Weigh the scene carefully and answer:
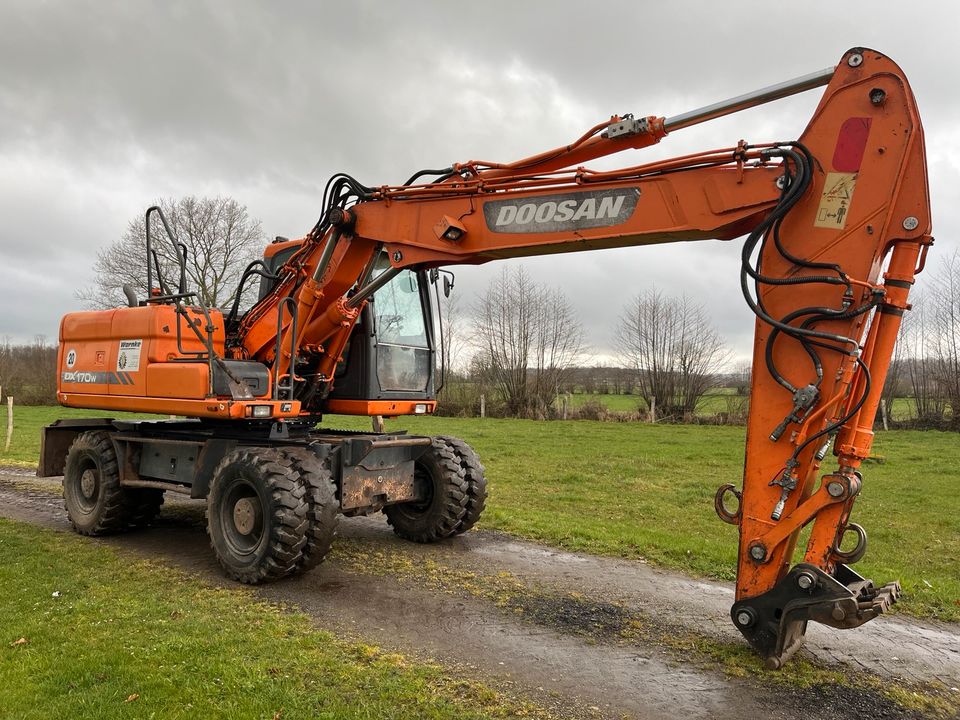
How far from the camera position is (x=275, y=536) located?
5824 millimetres

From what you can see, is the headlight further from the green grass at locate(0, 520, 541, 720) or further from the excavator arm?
the excavator arm

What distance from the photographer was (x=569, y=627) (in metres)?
5.12

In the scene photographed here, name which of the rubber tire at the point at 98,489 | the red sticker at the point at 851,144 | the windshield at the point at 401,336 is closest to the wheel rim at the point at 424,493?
the windshield at the point at 401,336

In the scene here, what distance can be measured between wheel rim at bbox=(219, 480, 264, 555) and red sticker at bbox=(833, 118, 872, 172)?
203 inches

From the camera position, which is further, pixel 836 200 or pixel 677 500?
pixel 677 500

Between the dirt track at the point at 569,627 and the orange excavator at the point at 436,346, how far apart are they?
403 mm

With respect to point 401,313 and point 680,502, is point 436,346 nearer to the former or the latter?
point 401,313

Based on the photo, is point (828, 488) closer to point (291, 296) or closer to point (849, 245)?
point (849, 245)

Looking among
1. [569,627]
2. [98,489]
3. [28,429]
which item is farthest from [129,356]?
[28,429]

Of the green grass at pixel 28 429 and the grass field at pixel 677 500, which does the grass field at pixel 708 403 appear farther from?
the green grass at pixel 28 429

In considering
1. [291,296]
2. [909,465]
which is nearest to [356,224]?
[291,296]

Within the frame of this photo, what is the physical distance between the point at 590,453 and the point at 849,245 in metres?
13.7

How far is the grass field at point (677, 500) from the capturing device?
23.6 feet

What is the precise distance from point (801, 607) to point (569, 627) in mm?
1703
